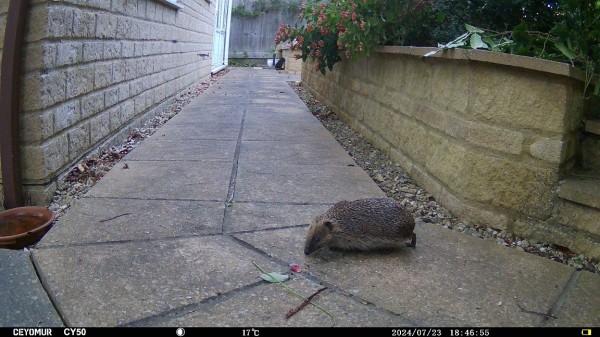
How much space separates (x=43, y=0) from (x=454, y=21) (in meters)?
3.08

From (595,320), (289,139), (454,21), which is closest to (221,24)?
(289,139)

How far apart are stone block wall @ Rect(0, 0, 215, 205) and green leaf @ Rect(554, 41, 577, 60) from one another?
308 centimetres

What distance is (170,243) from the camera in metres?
2.52

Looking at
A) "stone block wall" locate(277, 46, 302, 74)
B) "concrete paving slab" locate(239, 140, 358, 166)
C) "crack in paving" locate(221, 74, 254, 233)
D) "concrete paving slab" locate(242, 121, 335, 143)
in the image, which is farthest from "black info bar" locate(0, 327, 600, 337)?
"stone block wall" locate(277, 46, 302, 74)

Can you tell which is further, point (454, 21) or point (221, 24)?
point (221, 24)

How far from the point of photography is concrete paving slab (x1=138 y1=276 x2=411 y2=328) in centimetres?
186

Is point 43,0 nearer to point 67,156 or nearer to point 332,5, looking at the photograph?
point 67,156

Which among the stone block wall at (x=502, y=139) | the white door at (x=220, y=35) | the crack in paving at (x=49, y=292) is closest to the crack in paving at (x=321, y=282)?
the crack in paving at (x=49, y=292)

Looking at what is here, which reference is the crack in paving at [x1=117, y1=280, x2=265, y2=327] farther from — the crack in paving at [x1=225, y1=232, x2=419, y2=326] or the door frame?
the door frame

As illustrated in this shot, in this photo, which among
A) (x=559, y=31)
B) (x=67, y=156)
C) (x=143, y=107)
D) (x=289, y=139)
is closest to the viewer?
(x=559, y=31)

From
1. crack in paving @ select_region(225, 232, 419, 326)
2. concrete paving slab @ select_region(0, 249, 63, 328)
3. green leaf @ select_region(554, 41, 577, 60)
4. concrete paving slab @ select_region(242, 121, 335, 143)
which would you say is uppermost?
green leaf @ select_region(554, 41, 577, 60)

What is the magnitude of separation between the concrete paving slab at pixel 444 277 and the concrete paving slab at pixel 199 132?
2.67 m

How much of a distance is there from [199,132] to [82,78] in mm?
1880

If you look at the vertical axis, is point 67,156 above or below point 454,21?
below
